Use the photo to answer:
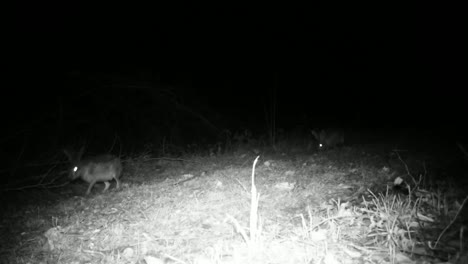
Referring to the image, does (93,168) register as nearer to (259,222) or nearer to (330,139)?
(259,222)

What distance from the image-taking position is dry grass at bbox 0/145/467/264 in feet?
9.79

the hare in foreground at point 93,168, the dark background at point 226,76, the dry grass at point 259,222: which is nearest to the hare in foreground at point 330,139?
the dark background at point 226,76

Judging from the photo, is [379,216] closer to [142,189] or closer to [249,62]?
[142,189]

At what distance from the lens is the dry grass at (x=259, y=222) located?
2984 mm

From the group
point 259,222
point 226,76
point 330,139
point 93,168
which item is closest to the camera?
point 259,222

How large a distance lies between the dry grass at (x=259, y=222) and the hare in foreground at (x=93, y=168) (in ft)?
2.83

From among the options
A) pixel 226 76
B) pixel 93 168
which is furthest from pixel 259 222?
pixel 226 76

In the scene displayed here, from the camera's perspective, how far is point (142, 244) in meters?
3.66

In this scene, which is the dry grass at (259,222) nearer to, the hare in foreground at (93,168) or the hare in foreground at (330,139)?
the hare in foreground at (93,168)

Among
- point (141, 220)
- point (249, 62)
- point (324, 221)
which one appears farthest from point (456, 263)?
point (249, 62)

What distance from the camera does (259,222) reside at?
12.1 feet

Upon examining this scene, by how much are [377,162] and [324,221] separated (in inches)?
A: 128

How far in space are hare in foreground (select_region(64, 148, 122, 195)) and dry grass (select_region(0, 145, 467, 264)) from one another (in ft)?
2.83

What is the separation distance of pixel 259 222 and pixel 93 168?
529 centimetres
